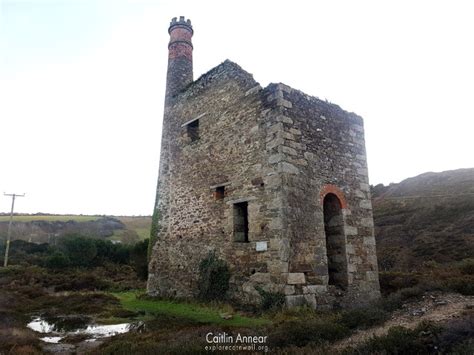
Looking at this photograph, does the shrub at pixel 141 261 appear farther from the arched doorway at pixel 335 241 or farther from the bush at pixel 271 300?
the bush at pixel 271 300

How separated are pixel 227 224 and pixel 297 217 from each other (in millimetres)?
2306

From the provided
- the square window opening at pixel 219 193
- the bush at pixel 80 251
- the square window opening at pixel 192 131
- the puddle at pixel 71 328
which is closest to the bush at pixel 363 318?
the puddle at pixel 71 328

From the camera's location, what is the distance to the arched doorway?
9.99 metres

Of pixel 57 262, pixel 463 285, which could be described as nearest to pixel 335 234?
pixel 463 285

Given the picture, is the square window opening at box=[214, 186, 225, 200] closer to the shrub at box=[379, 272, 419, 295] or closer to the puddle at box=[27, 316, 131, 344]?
the puddle at box=[27, 316, 131, 344]

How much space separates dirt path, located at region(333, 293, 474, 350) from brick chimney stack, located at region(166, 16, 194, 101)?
37.5 feet

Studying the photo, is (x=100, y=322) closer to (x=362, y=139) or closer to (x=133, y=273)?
(x=362, y=139)

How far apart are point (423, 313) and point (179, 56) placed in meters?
13.1

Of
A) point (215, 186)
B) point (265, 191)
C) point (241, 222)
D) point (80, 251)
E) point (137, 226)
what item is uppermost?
point (137, 226)

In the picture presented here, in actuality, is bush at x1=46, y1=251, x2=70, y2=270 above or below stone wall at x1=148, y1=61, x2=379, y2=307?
below

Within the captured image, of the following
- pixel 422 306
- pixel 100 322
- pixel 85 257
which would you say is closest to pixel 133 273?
pixel 85 257

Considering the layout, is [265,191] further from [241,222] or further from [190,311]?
[190,311]

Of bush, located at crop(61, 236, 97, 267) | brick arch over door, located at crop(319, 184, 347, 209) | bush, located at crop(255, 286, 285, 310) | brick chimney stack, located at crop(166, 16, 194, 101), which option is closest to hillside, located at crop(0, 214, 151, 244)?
bush, located at crop(61, 236, 97, 267)

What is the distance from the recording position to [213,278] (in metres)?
10.3
